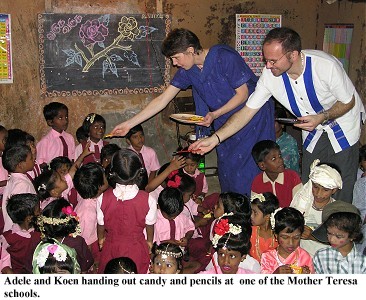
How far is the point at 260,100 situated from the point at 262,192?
70cm

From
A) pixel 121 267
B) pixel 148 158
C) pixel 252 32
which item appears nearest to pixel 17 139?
pixel 148 158

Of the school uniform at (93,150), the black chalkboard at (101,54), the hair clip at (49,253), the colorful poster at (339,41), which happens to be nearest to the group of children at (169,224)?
the hair clip at (49,253)

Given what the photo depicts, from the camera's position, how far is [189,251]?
4234 mm

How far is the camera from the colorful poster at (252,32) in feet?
20.5

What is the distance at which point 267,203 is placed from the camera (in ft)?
11.7

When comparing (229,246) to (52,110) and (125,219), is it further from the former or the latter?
(52,110)

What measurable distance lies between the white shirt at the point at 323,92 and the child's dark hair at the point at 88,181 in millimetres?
1225

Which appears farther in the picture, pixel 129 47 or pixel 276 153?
pixel 129 47

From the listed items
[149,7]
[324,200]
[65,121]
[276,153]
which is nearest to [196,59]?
[276,153]

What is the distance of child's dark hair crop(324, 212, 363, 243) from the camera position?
297 cm

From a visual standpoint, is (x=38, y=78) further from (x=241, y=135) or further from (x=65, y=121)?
(x=241, y=135)

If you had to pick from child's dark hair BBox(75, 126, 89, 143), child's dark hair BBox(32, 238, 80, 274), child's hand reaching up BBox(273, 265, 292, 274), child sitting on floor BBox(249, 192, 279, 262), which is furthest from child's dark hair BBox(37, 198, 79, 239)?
child's dark hair BBox(75, 126, 89, 143)

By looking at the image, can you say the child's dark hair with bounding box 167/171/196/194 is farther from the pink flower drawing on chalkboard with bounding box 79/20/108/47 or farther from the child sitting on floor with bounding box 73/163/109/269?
the pink flower drawing on chalkboard with bounding box 79/20/108/47
